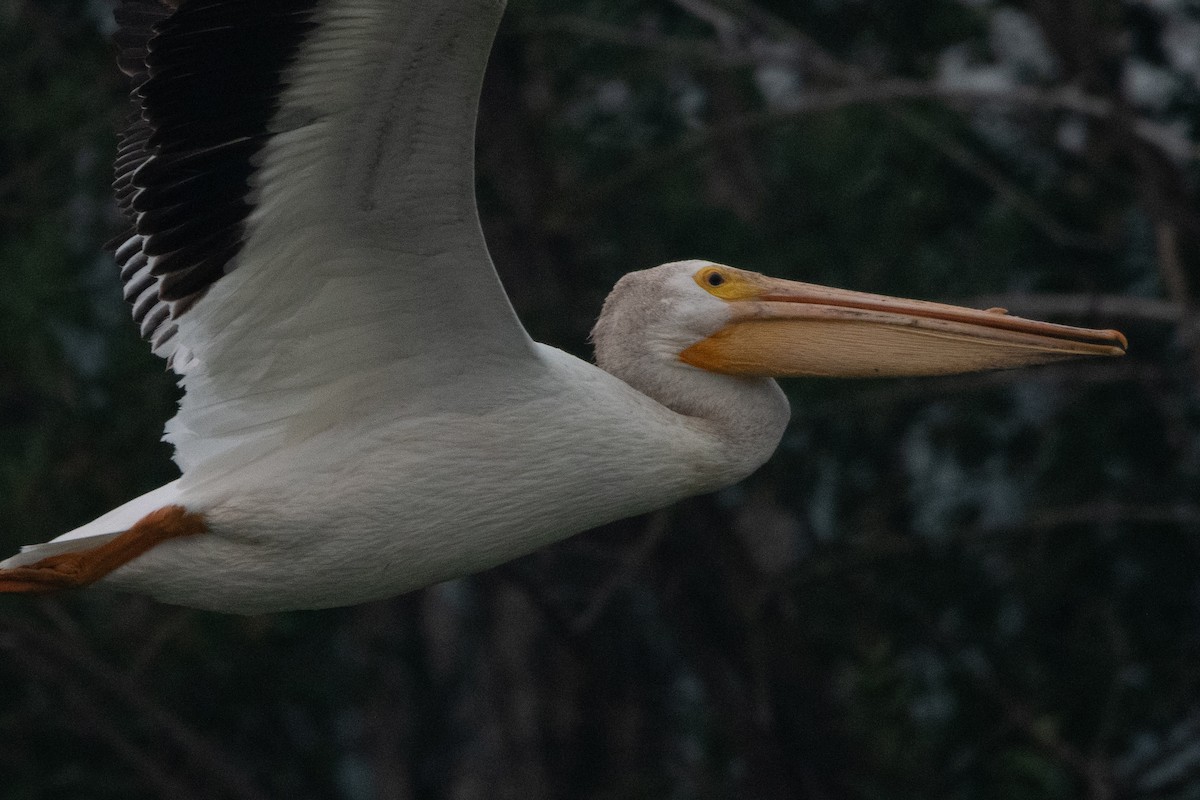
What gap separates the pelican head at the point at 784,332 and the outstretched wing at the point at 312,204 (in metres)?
0.52

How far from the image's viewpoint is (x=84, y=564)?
14.8ft

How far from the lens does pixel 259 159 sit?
165 inches

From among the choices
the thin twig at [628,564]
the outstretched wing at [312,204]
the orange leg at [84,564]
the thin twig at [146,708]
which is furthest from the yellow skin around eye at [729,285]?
the thin twig at [146,708]

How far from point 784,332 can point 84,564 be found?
71.7 inches

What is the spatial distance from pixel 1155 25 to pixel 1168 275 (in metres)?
1.56

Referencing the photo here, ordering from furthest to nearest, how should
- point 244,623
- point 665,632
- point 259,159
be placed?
1. point 665,632
2. point 244,623
3. point 259,159

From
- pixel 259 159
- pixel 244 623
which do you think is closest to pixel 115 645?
pixel 244 623

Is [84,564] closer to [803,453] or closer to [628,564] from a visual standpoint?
[628,564]

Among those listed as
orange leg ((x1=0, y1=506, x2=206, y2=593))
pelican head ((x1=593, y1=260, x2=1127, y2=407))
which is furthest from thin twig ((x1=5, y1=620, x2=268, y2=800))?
pelican head ((x1=593, y1=260, x2=1127, y2=407))

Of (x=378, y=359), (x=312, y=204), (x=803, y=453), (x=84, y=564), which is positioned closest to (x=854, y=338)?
(x=378, y=359)

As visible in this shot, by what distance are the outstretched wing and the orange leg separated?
0.81 feet

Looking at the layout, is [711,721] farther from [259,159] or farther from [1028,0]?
[259,159]

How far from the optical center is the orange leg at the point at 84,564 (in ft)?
14.8

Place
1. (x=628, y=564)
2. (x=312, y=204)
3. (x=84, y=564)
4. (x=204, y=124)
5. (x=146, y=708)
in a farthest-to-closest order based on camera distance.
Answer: (x=146, y=708) → (x=628, y=564) → (x=84, y=564) → (x=312, y=204) → (x=204, y=124)
